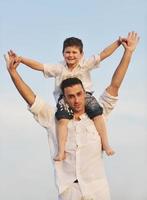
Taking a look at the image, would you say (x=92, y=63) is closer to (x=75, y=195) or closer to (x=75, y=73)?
(x=75, y=73)

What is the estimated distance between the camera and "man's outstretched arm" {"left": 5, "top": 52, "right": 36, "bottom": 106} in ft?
16.5

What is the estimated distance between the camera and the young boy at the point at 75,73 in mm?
5047

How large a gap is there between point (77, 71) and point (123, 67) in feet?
1.87

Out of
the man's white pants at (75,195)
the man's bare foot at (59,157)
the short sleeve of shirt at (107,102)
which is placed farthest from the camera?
the short sleeve of shirt at (107,102)

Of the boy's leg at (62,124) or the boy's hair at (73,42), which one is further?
the boy's hair at (73,42)

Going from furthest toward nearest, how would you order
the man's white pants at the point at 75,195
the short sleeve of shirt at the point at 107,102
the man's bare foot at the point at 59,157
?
1. the short sleeve of shirt at the point at 107,102
2. the man's bare foot at the point at 59,157
3. the man's white pants at the point at 75,195

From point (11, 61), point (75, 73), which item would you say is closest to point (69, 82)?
point (75, 73)

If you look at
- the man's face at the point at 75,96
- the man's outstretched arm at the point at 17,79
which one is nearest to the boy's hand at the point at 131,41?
the man's face at the point at 75,96

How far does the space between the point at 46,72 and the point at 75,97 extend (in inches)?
23.4

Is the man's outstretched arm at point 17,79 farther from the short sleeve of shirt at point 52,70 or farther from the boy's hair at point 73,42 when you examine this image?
the boy's hair at point 73,42

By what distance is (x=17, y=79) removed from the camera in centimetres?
502

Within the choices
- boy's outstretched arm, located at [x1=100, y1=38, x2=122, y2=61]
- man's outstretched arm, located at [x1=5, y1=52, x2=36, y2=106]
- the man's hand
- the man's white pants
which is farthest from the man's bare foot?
boy's outstretched arm, located at [x1=100, y1=38, x2=122, y2=61]

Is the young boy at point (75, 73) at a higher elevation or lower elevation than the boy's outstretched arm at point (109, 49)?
lower

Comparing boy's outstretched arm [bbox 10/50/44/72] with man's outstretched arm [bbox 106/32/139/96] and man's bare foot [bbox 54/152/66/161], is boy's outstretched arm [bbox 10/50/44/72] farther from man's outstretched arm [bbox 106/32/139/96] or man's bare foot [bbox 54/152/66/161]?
man's bare foot [bbox 54/152/66/161]
